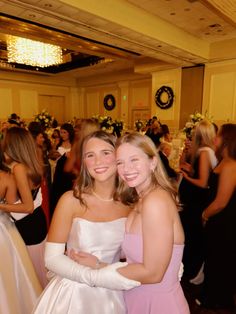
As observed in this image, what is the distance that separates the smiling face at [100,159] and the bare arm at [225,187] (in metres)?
1.16

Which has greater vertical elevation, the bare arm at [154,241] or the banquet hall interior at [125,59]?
the banquet hall interior at [125,59]

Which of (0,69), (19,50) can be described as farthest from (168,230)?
(0,69)

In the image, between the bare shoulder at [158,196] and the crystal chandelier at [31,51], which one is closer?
the bare shoulder at [158,196]

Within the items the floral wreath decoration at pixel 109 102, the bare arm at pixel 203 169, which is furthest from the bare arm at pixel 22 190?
the floral wreath decoration at pixel 109 102

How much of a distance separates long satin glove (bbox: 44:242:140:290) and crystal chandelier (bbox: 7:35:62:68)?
21.2 ft

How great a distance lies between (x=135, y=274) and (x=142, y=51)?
236 inches

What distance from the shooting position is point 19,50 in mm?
6715

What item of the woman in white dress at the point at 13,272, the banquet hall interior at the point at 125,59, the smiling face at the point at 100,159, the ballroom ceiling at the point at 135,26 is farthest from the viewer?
the banquet hall interior at the point at 125,59

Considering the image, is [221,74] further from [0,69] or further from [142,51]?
[0,69]

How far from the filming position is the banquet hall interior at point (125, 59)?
4328 mm

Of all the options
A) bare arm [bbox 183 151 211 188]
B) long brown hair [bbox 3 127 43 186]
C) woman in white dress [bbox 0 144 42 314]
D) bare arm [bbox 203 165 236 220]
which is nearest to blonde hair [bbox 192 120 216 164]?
bare arm [bbox 183 151 211 188]

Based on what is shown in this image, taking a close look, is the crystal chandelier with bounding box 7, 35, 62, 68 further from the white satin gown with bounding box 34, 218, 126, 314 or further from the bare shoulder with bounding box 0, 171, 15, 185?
the white satin gown with bounding box 34, 218, 126, 314

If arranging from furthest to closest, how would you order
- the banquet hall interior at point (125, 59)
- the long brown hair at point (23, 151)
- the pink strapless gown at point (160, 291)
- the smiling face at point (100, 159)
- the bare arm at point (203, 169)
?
1. the banquet hall interior at point (125, 59)
2. the bare arm at point (203, 169)
3. the long brown hair at point (23, 151)
4. the smiling face at point (100, 159)
5. the pink strapless gown at point (160, 291)

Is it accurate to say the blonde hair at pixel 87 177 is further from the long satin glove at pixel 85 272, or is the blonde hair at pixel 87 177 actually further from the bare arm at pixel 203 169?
the bare arm at pixel 203 169
